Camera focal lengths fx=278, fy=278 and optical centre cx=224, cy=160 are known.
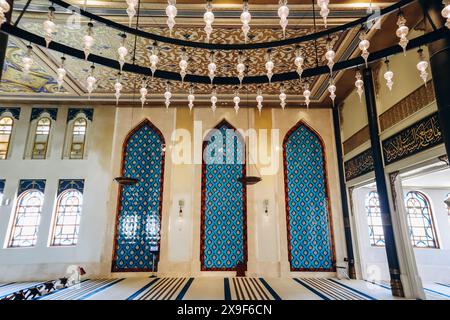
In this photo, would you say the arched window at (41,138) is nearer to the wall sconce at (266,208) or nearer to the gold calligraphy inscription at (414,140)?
the wall sconce at (266,208)

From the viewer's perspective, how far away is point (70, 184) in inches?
314

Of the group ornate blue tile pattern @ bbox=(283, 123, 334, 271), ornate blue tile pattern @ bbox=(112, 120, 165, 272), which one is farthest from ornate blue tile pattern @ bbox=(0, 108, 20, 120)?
ornate blue tile pattern @ bbox=(283, 123, 334, 271)

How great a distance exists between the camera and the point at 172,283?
6.70 metres

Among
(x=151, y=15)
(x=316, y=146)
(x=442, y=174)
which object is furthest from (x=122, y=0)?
(x=442, y=174)

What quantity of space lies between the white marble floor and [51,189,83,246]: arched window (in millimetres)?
1222

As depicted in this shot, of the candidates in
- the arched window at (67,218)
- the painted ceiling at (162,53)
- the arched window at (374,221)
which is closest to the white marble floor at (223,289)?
the arched window at (67,218)

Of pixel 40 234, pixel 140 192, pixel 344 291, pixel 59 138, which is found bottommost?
pixel 344 291

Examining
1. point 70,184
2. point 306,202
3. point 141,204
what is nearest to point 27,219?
point 70,184

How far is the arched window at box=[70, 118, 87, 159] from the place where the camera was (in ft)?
27.1

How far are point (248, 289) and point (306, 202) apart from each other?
3.18m

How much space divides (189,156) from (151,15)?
4162mm

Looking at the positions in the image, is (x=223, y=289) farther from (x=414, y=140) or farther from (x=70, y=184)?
(x=70, y=184)

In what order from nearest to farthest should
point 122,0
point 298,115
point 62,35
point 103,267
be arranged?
point 122,0, point 62,35, point 103,267, point 298,115

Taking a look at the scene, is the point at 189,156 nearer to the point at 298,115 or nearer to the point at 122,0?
the point at 298,115
